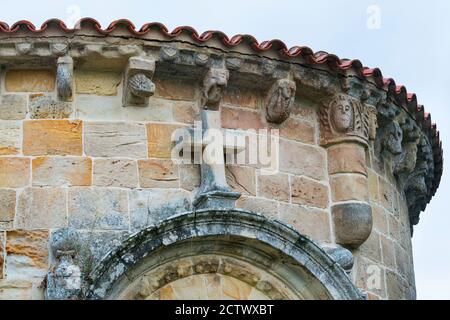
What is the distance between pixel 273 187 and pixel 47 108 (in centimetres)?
177

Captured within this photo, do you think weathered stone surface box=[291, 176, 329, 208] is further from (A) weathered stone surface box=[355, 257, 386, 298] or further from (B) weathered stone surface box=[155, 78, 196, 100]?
(B) weathered stone surface box=[155, 78, 196, 100]

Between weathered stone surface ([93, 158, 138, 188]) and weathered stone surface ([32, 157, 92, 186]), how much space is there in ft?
0.21

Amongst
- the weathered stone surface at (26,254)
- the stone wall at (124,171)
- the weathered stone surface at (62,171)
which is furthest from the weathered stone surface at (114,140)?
the weathered stone surface at (26,254)

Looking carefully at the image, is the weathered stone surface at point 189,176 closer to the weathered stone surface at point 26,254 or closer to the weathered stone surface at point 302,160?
the weathered stone surface at point 302,160

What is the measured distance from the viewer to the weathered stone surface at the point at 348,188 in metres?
8.37

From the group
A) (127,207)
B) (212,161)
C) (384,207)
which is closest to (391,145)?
(384,207)

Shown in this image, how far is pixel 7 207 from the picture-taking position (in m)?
7.57

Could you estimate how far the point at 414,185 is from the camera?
392 inches

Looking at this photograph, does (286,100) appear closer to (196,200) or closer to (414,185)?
(196,200)

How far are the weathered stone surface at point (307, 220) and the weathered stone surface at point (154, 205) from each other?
782mm

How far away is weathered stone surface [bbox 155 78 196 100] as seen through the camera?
812cm

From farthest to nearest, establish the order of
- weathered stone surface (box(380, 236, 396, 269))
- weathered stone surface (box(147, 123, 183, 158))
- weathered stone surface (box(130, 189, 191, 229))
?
weathered stone surface (box(380, 236, 396, 269))
weathered stone surface (box(147, 123, 183, 158))
weathered stone surface (box(130, 189, 191, 229))

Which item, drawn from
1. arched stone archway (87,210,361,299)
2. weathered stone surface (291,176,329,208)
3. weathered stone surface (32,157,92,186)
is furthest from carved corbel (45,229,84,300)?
weathered stone surface (291,176,329,208)
